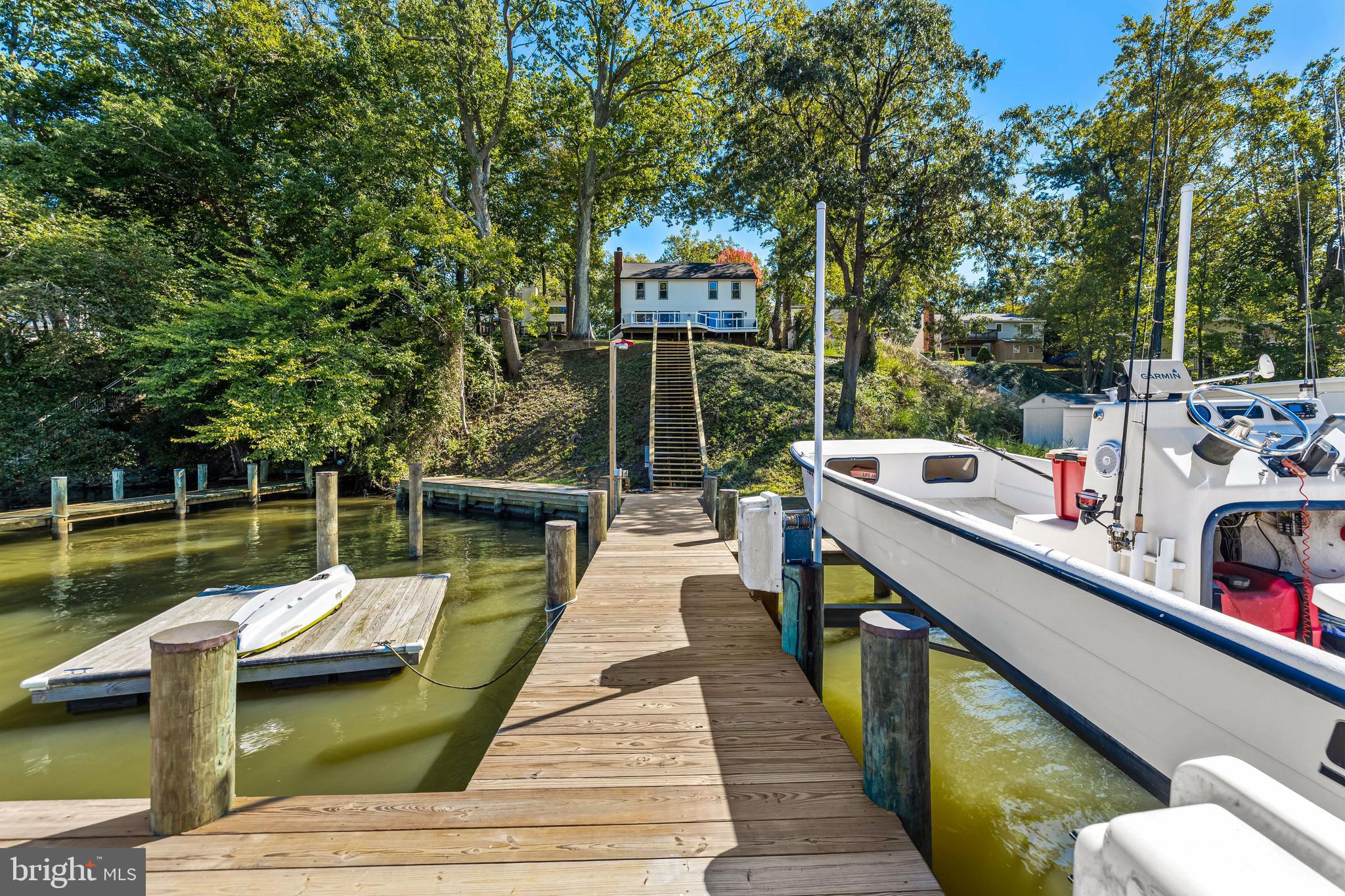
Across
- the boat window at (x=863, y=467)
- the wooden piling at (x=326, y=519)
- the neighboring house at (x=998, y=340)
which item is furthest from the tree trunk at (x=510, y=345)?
the neighboring house at (x=998, y=340)

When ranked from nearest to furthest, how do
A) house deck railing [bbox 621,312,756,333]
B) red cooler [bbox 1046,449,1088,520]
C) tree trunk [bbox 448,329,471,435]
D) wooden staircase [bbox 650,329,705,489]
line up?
1. red cooler [bbox 1046,449,1088,520]
2. wooden staircase [bbox 650,329,705,489]
3. tree trunk [bbox 448,329,471,435]
4. house deck railing [bbox 621,312,756,333]

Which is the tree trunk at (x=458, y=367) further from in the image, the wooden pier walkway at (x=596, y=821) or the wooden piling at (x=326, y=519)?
the wooden pier walkway at (x=596, y=821)

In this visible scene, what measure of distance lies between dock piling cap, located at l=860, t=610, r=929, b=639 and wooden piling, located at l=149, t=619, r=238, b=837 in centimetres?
281

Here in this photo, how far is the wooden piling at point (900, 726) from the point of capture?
2650 mm

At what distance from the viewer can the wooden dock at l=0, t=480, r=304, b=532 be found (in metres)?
11.5

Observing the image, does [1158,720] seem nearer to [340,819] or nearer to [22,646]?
[340,819]

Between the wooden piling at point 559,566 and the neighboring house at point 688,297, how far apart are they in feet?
77.3

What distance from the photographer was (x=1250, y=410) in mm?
3512

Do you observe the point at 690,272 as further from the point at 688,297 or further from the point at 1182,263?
the point at 1182,263

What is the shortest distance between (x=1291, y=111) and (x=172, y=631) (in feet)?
89.9

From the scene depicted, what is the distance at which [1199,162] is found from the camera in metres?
17.4

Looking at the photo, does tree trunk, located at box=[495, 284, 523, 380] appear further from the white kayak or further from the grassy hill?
the white kayak

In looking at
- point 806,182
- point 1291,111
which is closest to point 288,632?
point 806,182

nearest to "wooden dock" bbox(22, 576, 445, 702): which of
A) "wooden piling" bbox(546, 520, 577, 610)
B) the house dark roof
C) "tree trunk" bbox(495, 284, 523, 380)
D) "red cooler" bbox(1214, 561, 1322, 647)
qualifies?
"wooden piling" bbox(546, 520, 577, 610)
